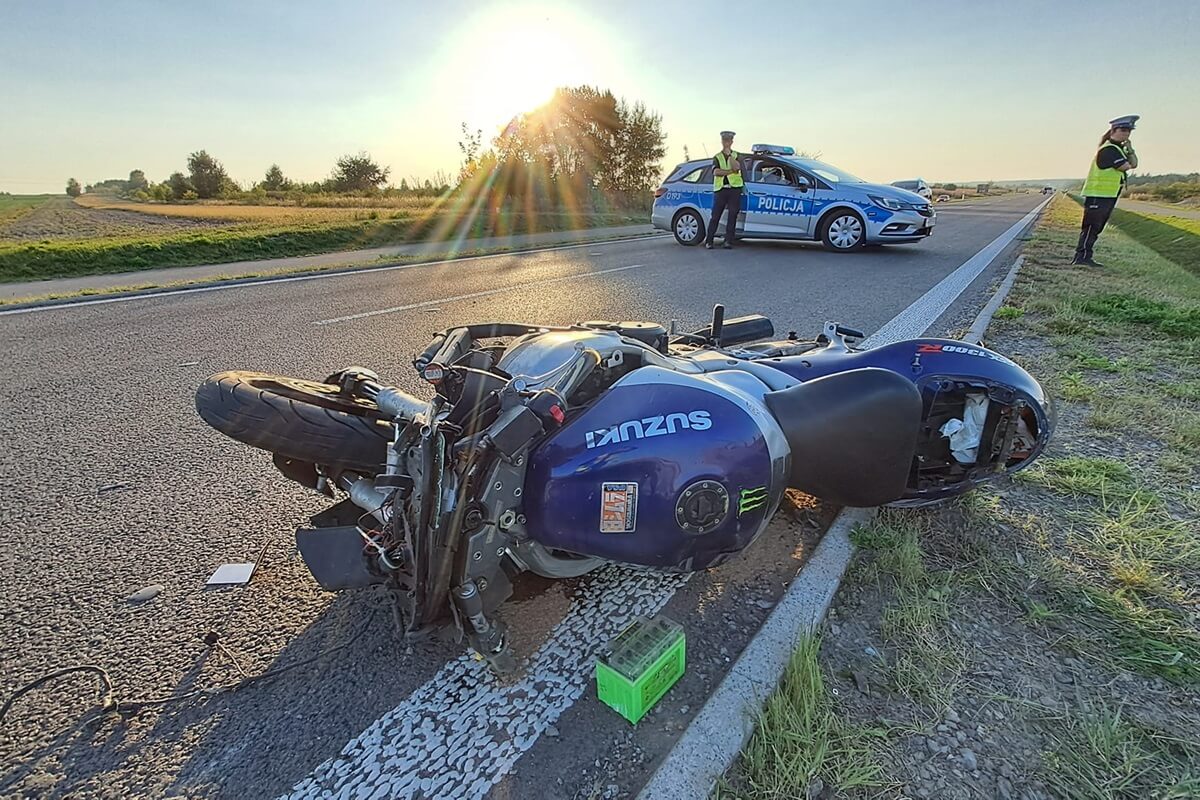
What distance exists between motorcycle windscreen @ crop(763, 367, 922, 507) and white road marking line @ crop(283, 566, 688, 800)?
0.72m

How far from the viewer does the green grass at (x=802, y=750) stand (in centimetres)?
138

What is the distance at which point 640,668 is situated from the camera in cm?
156

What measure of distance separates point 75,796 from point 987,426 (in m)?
2.90

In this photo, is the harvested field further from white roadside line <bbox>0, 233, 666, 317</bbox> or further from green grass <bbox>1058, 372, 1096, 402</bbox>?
green grass <bbox>1058, 372, 1096, 402</bbox>

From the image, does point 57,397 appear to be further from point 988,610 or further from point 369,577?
point 988,610

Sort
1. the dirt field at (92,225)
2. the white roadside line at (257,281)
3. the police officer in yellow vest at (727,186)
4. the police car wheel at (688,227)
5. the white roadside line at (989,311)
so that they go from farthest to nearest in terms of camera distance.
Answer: the dirt field at (92,225)
the police car wheel at (688,227)
the police officer in yellow vest at (727,186)
the white roadside line at (257,281)
the white roadside line at (989,311)

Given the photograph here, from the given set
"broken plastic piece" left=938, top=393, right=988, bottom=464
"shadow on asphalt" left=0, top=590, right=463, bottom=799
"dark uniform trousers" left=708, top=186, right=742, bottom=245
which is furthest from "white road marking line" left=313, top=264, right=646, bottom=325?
"broken plastic piece" left=938, top=393, right=988, bottom=464

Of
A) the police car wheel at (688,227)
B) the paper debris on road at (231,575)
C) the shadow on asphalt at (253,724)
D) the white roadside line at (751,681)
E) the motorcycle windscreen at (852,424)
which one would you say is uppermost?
the motorcycle windscreen at (852,424)

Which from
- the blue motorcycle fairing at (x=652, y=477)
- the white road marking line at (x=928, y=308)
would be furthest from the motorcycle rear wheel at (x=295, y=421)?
the white road marking line at (x=928, y=308)

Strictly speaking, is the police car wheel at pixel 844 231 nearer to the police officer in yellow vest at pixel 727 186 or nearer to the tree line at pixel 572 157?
the police officer in yellow vest at pixel 727 186

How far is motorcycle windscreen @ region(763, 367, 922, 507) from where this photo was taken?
181 centimetres

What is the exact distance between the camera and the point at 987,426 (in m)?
2.29

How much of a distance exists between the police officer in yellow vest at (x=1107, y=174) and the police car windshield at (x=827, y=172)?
10.7 feet

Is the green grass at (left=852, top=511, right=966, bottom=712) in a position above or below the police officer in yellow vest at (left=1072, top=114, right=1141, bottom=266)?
below
